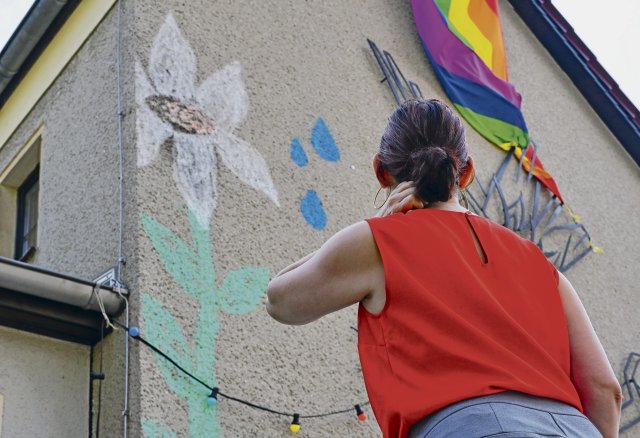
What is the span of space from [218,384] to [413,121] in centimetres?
201

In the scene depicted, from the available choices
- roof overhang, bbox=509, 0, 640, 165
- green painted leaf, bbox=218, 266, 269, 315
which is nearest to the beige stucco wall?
green painted leaf, bbox=218, 266, 269, 315

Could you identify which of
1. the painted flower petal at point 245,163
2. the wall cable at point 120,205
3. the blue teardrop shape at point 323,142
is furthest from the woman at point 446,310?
the blue teardrop shape at point 323,142

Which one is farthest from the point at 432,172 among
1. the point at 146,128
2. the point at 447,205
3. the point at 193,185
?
the point at 146,128

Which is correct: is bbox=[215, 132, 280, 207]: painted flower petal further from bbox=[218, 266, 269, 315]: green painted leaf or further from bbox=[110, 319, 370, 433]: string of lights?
bbox=[110, 319, 370, 433]: string of lights

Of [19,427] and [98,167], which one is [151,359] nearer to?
[19,427]

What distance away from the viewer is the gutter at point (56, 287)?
3348mm

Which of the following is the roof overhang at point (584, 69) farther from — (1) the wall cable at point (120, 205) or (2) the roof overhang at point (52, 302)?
(2) the roof overhang at point (52, 302)

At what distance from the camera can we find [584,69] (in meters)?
8.28

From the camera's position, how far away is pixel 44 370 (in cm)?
358

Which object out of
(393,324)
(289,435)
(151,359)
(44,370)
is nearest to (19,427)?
(44,370)

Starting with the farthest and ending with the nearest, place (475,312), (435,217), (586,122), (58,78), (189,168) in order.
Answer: (586,122) → (58,78) → (189,168) → (435,217) → (475,312)

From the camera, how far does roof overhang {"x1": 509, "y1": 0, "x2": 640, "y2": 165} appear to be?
26.6 ft

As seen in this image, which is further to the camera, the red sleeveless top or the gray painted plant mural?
the gray painted plant mural

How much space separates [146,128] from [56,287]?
0.92m
